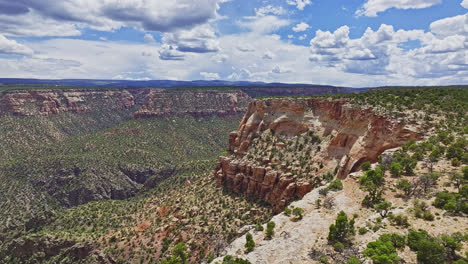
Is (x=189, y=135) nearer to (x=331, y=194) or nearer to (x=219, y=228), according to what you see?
(x=219, y=228)

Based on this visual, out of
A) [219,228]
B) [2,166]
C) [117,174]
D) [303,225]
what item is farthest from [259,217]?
[2,166]

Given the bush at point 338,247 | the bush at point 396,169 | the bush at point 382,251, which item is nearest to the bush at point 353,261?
the bush at point 382,251

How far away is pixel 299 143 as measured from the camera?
2594 inches

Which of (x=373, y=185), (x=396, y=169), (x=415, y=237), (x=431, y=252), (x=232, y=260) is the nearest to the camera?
(x=431, y=252)

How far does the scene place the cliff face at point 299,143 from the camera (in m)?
48.9

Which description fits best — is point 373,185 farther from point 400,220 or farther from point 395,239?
point 395,239

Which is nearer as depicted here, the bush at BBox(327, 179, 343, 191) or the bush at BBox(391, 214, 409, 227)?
the bush at BBox(391, 214, 409, 227)

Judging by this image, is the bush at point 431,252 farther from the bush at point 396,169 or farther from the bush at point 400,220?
the bush at point 396,169

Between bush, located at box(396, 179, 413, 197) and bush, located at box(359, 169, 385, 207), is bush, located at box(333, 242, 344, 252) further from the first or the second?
bush, located at box(396, 179, 413, 197)

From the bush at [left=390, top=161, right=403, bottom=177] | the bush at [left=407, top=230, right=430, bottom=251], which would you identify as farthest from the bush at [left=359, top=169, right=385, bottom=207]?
the bush at [left=407, top=230, right=430, bottom=251]

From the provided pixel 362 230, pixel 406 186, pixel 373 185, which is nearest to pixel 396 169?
pixel 406 186

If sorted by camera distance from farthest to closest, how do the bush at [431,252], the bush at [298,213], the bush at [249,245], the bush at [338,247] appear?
the bush at [298,213], the bush at [249,245], the bush at [338,247], the bush at [431,252]

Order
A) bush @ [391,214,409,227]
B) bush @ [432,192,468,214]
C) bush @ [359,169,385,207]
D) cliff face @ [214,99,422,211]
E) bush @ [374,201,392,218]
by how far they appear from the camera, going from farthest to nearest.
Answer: cliff face @ [214,99,422,211] → bush @ [359,169,385,207] → bush @ [374,201,392,218] → bush @ [391,214,409,227] → bush @ [432,192,468,214]

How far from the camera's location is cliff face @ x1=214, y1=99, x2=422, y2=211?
48.9 meters
